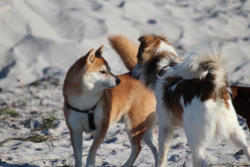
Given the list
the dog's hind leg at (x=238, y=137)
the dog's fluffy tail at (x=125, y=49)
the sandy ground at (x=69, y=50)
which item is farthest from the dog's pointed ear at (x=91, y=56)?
the dog's hind leg at (x=238, y=137)

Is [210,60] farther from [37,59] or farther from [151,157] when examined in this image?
[37,59]

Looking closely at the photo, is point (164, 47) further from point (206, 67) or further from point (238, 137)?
point (238, 137)

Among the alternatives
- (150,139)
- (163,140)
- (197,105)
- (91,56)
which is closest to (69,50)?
(150,139)

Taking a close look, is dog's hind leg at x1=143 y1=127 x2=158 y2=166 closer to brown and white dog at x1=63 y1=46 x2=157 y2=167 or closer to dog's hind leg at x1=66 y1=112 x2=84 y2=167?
brown and white dog at x1=63 y1=46 x2=157 y2=167

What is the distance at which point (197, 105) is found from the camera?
414cm

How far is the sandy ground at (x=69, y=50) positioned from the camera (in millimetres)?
6048

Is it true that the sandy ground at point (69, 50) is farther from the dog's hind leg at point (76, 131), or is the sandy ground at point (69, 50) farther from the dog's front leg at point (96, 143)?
the dog's front leg at point (96, 143)

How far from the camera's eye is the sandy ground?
19.8 feet

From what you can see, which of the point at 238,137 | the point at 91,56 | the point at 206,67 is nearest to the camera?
the point at 238,137

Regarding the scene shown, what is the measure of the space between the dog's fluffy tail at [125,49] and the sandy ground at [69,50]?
121cm

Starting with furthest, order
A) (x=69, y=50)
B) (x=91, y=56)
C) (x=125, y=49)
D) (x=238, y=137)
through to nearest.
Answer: (x=69, y=50)
(x=125, y=49)
(x=91, y=56)
(x=238, y=137)

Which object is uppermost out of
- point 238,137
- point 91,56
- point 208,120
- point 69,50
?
point 69,50

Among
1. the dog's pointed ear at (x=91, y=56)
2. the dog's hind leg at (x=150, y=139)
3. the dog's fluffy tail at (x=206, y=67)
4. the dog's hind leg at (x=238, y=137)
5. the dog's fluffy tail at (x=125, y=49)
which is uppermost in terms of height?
the dog's fluffy tail at (x=125, y=49)

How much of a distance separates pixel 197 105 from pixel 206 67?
40 centimetres
